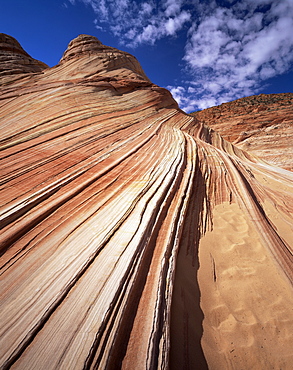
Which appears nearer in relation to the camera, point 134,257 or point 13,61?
point 134,257

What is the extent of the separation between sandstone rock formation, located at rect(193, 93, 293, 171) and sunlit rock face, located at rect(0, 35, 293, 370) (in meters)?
10.0

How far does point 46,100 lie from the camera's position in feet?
18.8

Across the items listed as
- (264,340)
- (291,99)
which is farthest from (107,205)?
(291,99)

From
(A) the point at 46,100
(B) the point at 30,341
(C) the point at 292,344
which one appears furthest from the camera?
(A) the point at 46,100

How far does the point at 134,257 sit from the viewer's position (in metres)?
1.98

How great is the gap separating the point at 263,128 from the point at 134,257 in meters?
18.6

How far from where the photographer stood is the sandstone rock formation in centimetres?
1248

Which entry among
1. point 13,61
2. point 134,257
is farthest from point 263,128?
point 13,61

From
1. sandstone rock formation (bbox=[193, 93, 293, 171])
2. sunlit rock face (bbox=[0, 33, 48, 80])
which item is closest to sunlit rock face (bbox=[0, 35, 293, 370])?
sunlit rock face (bbox=[0, 33, 48, 80])

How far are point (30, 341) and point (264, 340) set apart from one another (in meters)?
2.02

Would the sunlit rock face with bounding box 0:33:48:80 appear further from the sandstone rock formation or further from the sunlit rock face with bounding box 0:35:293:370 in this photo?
the sandstone rock formation

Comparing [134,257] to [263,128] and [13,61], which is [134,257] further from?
[263,128]

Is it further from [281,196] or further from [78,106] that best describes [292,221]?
[78,106]

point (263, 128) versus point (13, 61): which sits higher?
point (13, 61)
